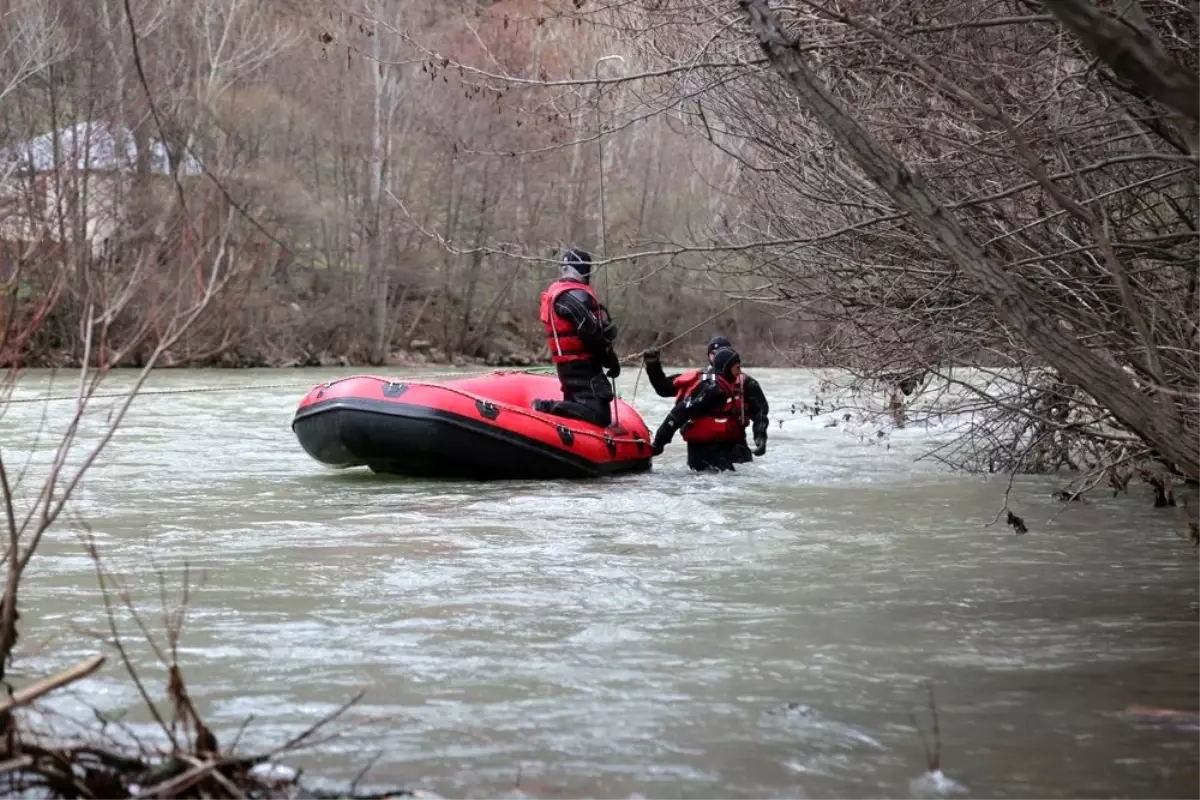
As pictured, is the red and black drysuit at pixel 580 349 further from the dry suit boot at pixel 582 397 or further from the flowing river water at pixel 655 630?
the flowing river water at pixel 655 630

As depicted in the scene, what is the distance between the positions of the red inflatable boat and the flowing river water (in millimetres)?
171

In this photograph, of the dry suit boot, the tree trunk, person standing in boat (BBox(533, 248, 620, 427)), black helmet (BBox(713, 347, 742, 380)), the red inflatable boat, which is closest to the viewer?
the tree trunk

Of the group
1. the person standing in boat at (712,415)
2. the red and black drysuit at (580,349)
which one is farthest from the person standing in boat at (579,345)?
the person standing in boat at (712,415)

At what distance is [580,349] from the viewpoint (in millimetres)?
9438

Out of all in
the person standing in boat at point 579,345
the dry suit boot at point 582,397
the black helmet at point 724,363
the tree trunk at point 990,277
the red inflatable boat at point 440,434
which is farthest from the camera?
the dry suit boot at point 582,397

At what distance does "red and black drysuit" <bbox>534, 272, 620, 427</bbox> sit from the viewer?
923 centimetres

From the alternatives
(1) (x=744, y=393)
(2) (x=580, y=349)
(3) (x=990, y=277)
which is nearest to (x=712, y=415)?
(1) (x=744, y=393)

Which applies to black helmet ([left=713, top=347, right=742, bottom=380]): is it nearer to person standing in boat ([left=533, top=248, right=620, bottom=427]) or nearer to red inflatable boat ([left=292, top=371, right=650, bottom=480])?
person standing in boat ([left=533, top=248, right=620, bottom=427])

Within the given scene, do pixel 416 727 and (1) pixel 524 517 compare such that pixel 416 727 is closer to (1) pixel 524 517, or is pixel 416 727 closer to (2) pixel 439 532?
(2) pixel 439 532

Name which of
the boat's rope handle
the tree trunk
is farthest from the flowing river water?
the tree trunk

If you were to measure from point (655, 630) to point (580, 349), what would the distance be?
4464mm

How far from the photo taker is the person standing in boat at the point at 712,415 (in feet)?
31.5

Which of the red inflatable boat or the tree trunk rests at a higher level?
the tree trunk

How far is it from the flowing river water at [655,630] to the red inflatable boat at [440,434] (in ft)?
0.56
